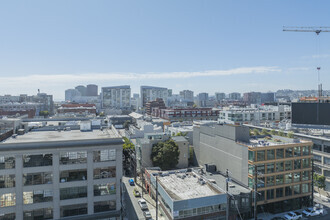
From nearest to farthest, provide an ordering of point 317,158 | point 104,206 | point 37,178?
1. point 37,178
2. point 104,206
3. point 317,158

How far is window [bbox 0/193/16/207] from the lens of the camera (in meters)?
29.2

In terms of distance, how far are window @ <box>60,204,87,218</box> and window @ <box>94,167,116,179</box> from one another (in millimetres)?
4313

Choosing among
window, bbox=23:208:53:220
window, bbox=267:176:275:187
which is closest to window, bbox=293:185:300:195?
window, bbox=267:176:275:187

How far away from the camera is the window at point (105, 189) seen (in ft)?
106

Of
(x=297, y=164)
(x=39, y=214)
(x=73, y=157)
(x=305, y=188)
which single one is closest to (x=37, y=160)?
(x=73, y=157)

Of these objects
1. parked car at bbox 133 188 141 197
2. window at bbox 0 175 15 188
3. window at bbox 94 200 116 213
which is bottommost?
parked car at bbox 133 188 141 197

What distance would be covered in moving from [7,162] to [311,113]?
253ft

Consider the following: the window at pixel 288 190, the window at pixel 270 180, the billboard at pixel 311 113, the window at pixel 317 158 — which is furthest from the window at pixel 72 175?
the billboard at pixel 311 113

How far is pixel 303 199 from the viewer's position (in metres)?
43.4

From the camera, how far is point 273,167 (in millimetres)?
40438

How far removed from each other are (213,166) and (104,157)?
2589 centimetres

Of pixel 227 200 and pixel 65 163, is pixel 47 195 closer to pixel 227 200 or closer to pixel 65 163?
pixel 65 163

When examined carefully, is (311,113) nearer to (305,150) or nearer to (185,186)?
(305,150)

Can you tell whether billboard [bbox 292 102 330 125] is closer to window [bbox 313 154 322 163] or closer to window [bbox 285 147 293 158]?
window [bbox 313 154 322 163]
